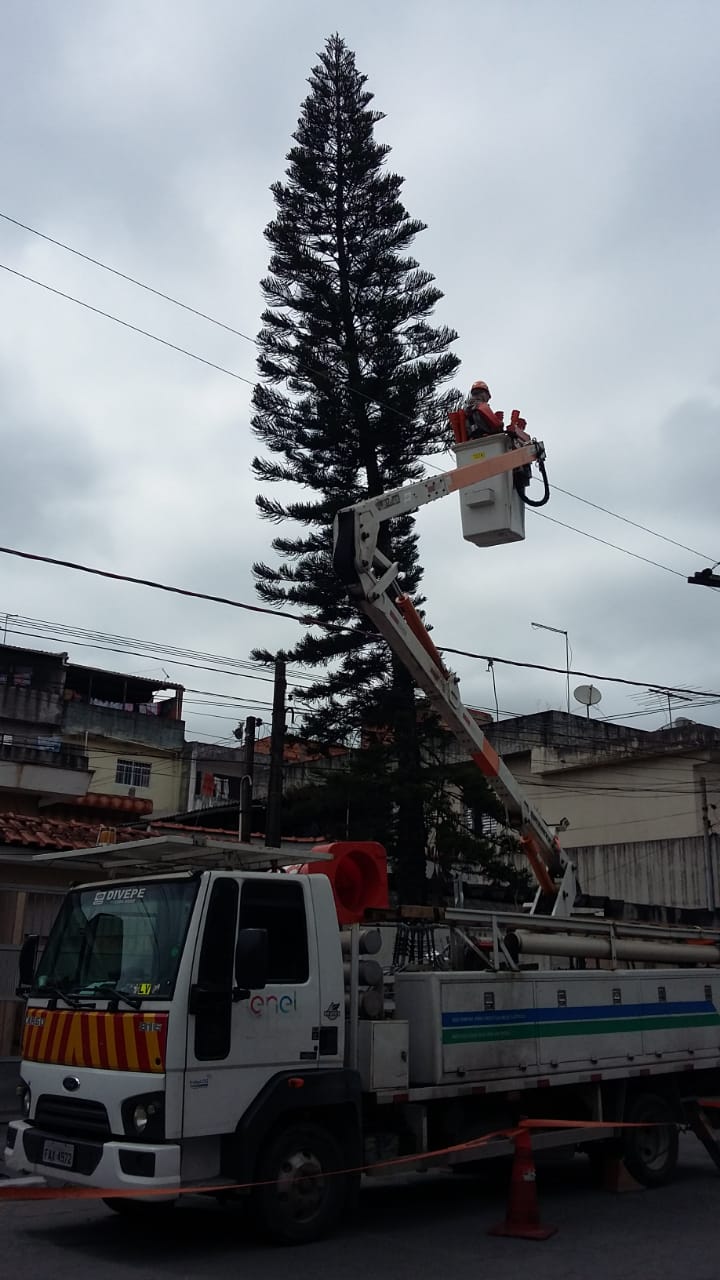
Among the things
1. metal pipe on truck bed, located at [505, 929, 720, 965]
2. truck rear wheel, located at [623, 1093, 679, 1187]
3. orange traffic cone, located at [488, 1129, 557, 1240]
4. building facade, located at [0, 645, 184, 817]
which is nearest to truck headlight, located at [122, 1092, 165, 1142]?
orange traffic cone, located at [488, 1129, 557, 1240]

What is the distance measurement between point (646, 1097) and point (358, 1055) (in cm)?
329

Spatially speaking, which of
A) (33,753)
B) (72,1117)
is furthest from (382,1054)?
(33,753)

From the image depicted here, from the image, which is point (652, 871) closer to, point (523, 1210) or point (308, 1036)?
point (523, 1210)

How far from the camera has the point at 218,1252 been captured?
6938 millimetres

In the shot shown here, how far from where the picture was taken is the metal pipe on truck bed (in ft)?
29.3

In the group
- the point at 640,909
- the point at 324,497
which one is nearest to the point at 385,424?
the point at 324,497

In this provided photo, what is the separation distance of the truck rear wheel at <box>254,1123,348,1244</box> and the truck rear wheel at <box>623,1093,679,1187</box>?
3.12m

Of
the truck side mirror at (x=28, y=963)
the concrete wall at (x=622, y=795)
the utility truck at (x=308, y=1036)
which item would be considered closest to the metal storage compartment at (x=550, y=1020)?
the utility truck at (x=308, y=1036)

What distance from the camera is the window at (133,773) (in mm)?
45750

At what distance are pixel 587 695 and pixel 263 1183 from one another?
82.5 feet

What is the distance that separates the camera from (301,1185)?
23.2ft

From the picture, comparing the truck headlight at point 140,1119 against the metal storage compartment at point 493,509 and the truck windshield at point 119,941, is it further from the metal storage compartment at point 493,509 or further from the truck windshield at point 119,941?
the metal storage compartment at point 493,509

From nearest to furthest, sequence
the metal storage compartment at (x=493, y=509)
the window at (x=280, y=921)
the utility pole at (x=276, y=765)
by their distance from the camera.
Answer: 1. the window at (x=280, y=921)
2. the metal storage compartment at (x=493, y=509)
3. the utility pole at (x=276, y=765)

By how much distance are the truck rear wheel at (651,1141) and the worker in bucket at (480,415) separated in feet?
20.8
